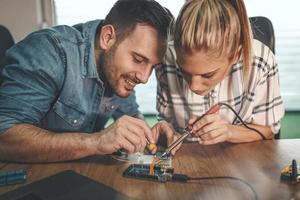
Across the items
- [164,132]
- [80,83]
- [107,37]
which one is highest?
[107,37]

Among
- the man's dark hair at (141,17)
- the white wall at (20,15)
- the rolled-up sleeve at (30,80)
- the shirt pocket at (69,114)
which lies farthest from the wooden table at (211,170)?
the white wall at (20,15)

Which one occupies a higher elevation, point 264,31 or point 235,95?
point 264,31

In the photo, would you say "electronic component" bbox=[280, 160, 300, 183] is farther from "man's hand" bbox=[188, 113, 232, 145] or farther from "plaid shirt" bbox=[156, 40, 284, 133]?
"plaid shirt" bbox=[156, 40, 284, 133]

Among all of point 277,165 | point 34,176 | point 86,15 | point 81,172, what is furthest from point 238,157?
point 86,15

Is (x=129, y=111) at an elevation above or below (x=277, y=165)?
below

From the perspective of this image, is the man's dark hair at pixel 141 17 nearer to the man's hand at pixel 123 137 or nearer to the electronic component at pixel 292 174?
the man's hand at pixel 123 137

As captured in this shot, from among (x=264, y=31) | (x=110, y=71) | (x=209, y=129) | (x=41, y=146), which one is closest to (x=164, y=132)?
(x=209, y=129)

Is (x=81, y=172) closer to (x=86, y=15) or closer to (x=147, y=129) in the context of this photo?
(x=147, y=129)

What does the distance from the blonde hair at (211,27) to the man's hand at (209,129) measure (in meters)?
0.19

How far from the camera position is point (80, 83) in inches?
43.4

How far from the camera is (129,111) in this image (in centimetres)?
142

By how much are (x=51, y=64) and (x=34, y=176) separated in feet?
1.14

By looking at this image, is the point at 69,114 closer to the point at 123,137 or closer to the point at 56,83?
the point at 56,83

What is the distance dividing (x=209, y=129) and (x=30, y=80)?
523mm
